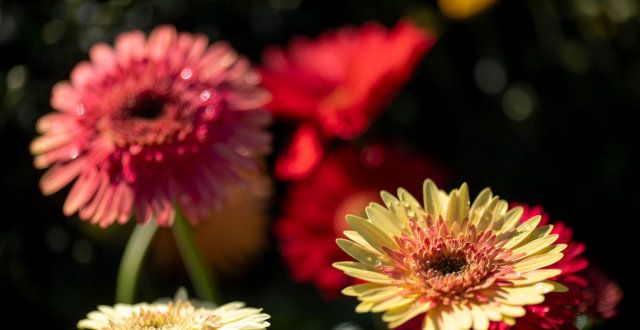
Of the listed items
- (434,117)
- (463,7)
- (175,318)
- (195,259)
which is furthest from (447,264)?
(434,117)

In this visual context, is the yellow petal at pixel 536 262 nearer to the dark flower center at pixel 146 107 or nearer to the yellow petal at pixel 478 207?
the yellow petal at pixel 478 207

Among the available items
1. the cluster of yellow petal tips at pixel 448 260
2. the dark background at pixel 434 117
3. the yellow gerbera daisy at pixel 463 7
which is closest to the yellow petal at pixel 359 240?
the cluster of yellow petal tips at pixel 448 260

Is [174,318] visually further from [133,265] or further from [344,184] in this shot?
[344,184]

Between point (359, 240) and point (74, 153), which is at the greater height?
point (74, 153)

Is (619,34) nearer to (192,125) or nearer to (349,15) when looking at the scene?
(349,15)

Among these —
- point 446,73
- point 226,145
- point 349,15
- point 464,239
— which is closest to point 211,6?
point 349,15

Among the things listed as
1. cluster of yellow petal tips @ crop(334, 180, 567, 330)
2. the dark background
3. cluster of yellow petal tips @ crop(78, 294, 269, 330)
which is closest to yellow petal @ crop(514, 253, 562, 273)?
cluster of yellow petal tips @ crop(334, 180, 567, 330)

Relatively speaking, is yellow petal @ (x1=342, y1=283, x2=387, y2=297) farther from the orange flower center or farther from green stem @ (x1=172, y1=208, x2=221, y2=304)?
green stem @ (x1=172, y1=208, x2=221, y2=304)

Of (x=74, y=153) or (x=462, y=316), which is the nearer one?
(x=462, y=316)
